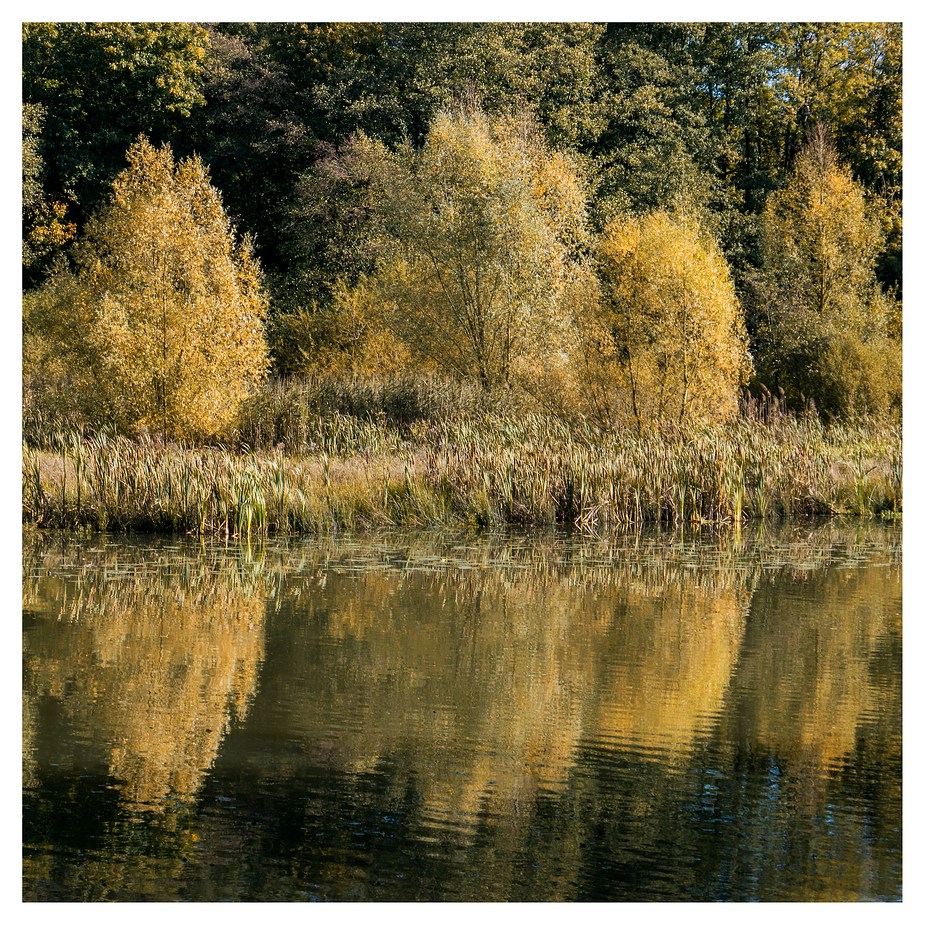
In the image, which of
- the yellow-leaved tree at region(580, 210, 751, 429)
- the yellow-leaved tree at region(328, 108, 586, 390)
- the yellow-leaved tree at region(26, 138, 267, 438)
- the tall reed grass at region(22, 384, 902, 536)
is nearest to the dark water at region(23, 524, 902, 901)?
the tall reed grass at region(22, 384, 902, 536)

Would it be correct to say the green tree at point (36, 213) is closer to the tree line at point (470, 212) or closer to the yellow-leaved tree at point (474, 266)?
the tree line at point (470, 212)

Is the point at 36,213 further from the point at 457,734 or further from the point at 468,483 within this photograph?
the point at 457,734

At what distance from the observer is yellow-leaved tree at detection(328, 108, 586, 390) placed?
25203mm

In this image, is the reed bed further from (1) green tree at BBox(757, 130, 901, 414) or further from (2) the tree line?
(1) green tree at BBox(757, 130, 901, 414)

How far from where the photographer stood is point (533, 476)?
652 inches

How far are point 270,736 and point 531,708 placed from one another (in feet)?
5.41

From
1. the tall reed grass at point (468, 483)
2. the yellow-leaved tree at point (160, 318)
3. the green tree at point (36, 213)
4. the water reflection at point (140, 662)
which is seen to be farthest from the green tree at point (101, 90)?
the water reflection at point (140, 662)

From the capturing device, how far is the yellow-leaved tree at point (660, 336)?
78.5 feet

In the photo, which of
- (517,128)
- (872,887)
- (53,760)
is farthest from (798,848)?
(517,128)

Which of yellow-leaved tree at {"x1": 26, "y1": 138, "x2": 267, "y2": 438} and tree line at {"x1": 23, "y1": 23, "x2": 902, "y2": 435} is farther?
tree line at {"x1": 23, "y1": 23, "x2": 902, "y2": 435}

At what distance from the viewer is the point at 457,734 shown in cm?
727

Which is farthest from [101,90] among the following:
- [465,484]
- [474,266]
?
[465,484]

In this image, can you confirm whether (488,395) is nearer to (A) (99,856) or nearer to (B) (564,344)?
(B) (564,344)

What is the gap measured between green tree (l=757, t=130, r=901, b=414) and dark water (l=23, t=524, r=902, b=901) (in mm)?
16577
